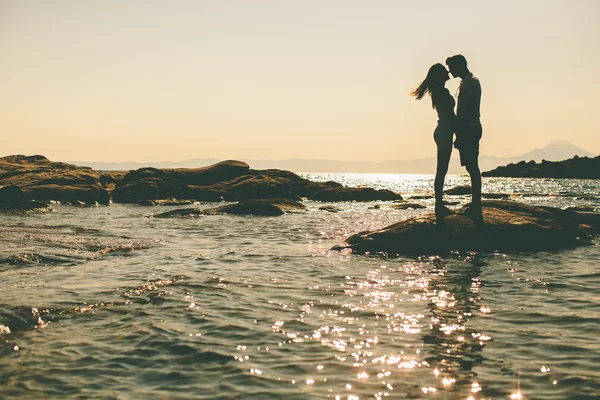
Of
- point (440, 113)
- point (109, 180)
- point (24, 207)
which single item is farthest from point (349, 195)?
point (440, 113)

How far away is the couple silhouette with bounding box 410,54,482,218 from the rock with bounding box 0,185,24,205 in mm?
27074

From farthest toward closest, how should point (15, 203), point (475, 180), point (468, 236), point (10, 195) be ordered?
1. point (10, 195)
2. point (15, 203)
3. point (468, 236)
4. point (475, 180)

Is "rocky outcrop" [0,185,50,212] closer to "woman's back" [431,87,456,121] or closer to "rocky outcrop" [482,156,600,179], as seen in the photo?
"woman's back" [431,87,456,121]

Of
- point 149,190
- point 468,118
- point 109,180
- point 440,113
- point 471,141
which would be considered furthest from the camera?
point 109,180

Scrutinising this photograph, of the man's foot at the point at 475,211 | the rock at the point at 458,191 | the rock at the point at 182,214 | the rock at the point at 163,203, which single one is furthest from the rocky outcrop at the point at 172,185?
the man's foot at the point at 475,211

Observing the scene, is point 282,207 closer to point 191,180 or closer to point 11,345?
point 191,180

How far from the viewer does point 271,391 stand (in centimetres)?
453

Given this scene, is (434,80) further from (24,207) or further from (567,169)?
(567,169)

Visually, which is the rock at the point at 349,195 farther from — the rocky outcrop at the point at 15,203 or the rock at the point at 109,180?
the rocky outcrop at the point at 15,203

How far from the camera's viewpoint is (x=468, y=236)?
1279cm

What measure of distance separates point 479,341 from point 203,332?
3.05 metres

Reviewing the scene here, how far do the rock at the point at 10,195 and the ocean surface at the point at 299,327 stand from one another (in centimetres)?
2184

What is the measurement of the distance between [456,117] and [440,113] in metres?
0.41

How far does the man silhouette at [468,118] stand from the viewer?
1207 centimetres
